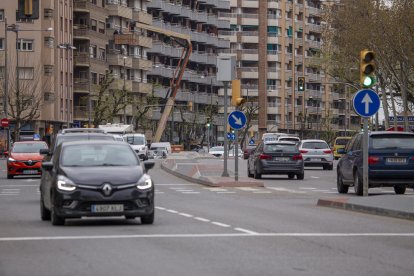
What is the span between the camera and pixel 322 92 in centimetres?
19275

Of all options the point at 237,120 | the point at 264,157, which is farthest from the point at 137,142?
the point at 237,120

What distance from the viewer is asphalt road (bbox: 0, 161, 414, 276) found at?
14344 mm

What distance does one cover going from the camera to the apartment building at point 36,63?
112 metres

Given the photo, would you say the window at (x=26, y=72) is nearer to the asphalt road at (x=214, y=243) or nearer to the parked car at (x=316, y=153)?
the parked car at (x=316, y=153)

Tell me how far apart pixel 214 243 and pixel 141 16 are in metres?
123

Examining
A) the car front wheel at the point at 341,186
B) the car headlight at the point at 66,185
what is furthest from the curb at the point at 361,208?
the car front wheel at the point at 341,186

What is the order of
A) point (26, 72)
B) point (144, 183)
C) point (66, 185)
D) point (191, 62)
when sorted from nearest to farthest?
point (66, 185) → point (144, 183) → point (26, 72) → point (191, 62)

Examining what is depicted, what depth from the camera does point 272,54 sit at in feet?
582

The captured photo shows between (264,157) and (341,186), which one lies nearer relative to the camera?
(341,186)

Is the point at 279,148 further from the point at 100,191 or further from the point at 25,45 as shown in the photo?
the point at 25,45

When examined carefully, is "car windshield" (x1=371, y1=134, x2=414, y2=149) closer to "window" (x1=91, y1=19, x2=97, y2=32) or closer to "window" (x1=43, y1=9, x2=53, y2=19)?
"window" (x1=43, y1=9, x2=53, y2=19)

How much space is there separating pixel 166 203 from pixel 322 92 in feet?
536

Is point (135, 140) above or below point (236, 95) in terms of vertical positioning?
below

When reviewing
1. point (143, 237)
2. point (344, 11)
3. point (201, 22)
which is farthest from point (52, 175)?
point (201, 22)
